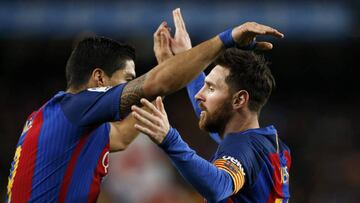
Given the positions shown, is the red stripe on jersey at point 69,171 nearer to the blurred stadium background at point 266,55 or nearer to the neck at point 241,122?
the neck at point 241,122

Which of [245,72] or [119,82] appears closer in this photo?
[119,82]

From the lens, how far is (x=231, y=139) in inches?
207

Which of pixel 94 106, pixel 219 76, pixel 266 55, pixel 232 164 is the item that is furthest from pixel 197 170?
pixel 266 55

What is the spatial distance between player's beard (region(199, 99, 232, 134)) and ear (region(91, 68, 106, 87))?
796 millimetres

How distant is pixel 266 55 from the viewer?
1358 centimetres

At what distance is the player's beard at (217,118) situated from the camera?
548 cm

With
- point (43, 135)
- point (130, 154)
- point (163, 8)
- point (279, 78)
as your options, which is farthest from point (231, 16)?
point (43, 135)

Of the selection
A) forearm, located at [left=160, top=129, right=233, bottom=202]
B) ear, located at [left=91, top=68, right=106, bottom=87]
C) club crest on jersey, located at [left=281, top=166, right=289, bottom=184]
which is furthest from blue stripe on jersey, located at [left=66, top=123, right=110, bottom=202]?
club crest on jersey, located at [left=281, top=166, right=289, bottom=184]

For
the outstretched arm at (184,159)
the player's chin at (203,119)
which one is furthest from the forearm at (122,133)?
the outstretched arm at (184,159)

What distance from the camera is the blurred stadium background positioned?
13.0 metres

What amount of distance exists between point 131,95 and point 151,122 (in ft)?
1.01

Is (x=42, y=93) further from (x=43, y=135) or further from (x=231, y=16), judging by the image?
(x=43, y=135)

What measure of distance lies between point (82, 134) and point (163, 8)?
8.37m

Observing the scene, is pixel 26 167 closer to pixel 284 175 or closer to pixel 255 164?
pixel 255 164
